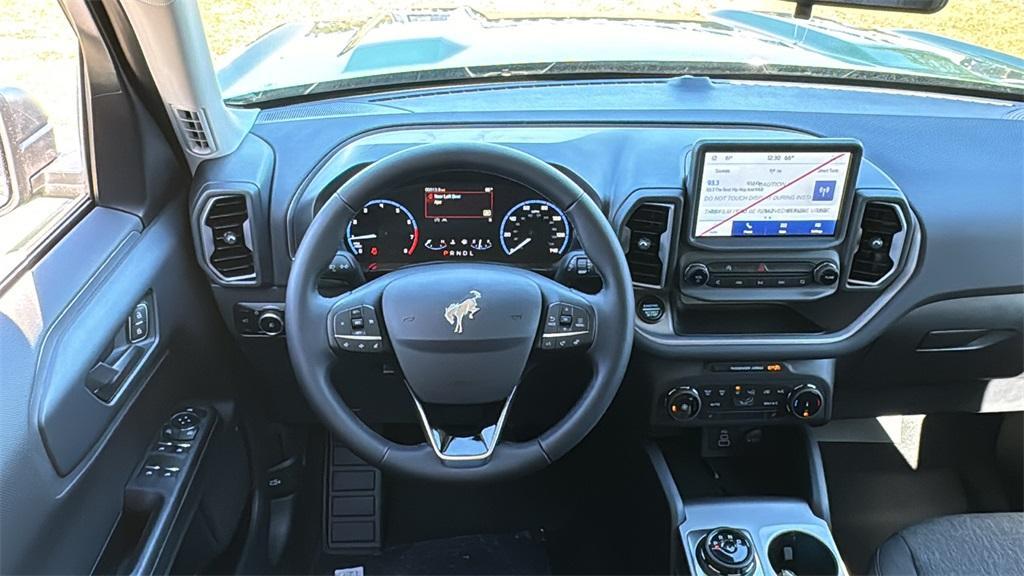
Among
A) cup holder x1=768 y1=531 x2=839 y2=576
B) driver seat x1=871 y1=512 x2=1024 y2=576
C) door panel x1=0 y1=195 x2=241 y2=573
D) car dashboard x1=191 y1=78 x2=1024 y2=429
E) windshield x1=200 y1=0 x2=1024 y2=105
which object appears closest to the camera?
door panel x1=0 y1=195 x2=241 y2=573

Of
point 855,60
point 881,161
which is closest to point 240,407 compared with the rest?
point 881,161

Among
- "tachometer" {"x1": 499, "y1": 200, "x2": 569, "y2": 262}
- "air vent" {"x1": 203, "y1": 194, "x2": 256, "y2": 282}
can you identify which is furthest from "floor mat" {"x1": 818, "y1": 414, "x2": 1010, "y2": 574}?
"air vent" {"x1": 203, "y1": 194, "x2": 256, "y2": 282}

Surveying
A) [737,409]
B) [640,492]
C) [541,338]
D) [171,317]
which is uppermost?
[541,338]

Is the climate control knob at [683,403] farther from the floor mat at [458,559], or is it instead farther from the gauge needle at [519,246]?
the floor mat at [458,559]

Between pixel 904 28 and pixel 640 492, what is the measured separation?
157 centimetres

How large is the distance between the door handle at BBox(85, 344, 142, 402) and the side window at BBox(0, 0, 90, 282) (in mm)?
209

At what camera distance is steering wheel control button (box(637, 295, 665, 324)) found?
1.87 metres

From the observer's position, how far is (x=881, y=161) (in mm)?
1866

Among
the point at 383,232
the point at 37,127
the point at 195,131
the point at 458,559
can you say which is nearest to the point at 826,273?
the point at 383,232

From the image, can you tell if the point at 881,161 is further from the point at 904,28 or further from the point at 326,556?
the point at 326,556

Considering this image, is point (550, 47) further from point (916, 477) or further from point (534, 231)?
point (916, 477)

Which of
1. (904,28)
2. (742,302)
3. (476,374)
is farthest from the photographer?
(904,28)

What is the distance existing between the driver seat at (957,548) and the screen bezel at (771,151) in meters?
0.60

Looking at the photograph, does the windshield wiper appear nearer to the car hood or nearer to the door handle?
the car hood
